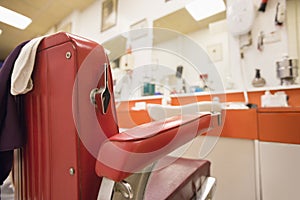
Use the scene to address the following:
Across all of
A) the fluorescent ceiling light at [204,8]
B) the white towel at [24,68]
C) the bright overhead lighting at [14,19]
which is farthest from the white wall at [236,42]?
the white towel at [24,68]

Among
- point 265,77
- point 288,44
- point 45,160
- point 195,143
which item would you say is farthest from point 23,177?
point 288,44

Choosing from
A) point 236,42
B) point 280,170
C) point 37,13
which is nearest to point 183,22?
point 236,42

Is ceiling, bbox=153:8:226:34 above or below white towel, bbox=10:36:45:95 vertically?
above

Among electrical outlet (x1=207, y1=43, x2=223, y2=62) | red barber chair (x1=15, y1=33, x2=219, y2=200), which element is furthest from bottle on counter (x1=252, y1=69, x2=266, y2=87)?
red barber chair (x1=15, y1=33, x2=219, y2=200)

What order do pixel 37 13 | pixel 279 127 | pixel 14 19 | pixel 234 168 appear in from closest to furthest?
1. pixel 279 127
2. pixel 234 168
3. pixel 14 19
4. pixel 37 13

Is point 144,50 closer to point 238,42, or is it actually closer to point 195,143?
point 238,42

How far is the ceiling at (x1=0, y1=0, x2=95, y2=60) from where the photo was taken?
2.13 m

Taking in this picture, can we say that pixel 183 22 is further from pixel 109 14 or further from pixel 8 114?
pixel 8 114

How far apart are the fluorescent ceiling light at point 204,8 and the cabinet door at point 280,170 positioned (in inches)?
51.7

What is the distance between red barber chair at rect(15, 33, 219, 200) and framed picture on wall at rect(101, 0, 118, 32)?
7.58 feet

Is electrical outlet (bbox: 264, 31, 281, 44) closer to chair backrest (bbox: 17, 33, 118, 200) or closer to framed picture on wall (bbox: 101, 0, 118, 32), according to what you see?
chair backrest (bbox: 17, 33, 118, 200)

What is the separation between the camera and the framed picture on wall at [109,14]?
248 centimetres

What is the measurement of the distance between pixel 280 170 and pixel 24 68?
1.07 meters

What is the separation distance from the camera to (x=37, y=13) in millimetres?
2463
